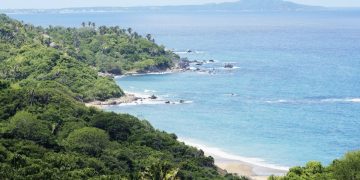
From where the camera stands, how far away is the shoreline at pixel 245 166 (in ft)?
223

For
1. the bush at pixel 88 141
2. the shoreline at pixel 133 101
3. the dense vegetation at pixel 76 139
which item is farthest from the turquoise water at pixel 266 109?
the bush at pixel 88 141

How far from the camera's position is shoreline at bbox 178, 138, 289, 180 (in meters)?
68.0

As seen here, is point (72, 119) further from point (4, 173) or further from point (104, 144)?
point (4, 173)

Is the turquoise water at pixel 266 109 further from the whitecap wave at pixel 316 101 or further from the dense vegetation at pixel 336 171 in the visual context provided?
the dense vegetation at pixel 336 171

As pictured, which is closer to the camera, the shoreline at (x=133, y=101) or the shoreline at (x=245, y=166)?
the shoreline at (x=245, y=166)

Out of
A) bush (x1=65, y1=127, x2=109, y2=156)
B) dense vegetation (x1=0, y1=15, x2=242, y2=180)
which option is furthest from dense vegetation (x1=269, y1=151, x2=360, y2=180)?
bush (x1=65, y1=127, x2=109, y2=156)

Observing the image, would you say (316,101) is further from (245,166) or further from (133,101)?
(245,166)

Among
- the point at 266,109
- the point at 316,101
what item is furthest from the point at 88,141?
the point at 316,101

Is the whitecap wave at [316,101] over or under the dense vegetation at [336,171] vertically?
over

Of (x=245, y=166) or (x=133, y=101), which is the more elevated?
(x=133, y=101)

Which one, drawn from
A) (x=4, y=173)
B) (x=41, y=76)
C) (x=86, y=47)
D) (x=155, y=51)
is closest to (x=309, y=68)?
(x=155, y=51)

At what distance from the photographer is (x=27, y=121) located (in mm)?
57875

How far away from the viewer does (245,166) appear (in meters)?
71.0

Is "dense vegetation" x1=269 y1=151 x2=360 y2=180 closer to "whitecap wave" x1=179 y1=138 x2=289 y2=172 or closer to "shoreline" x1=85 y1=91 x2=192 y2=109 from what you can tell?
"whitecap wave" x1=179 y1=138 x2=289 y2=172
